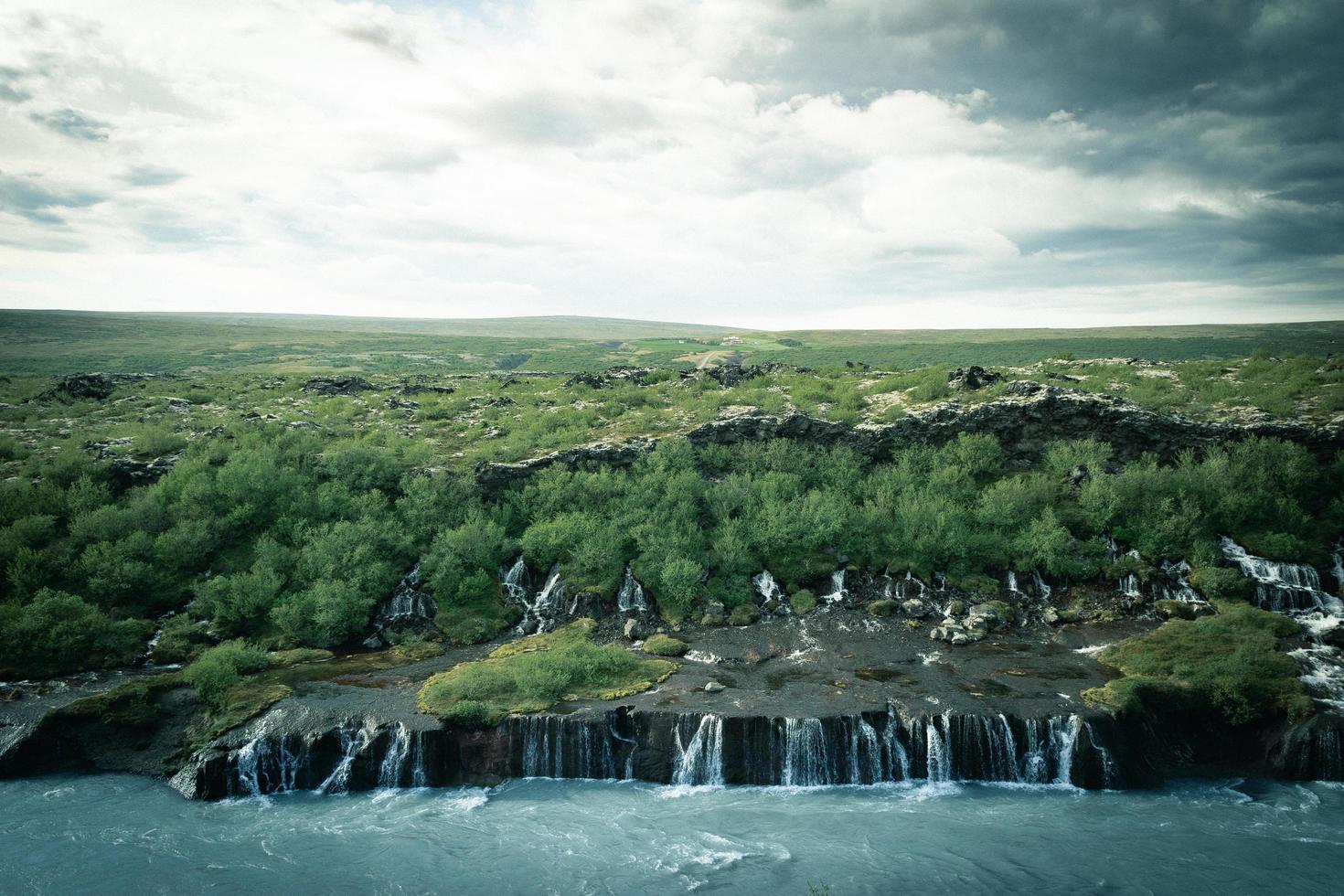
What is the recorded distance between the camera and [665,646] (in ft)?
106

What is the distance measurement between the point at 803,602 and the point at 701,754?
13040 mm

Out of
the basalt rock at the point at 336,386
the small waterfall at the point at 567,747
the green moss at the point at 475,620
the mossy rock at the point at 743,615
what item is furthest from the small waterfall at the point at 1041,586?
the basalt rock at the point at 336,386

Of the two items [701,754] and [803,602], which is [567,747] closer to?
[701,754]

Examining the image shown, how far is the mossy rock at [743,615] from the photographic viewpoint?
1391 inches

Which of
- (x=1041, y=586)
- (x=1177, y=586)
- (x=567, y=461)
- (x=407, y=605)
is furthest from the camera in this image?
(x=567, y=461)

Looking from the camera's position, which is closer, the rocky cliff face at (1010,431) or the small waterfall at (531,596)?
the small waterfall at (531,596)

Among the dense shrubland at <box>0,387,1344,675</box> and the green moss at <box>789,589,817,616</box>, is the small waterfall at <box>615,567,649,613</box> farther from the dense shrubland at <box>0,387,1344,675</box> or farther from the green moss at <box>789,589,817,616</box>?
the green moss at <box>789,589,817,616</box>

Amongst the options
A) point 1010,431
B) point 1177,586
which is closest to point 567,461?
point 1010,431

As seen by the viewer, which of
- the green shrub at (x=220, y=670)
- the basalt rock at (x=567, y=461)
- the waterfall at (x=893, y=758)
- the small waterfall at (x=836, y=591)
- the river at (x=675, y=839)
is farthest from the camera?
the basalt rock at (x=567, y=461)

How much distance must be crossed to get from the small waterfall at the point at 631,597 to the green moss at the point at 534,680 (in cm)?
490

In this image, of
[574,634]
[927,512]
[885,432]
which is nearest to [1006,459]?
[885,432]

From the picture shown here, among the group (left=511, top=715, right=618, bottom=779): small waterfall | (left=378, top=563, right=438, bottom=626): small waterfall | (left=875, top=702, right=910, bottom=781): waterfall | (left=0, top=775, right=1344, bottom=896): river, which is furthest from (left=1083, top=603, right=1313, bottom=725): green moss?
(left=378, top=563, right=438, bottom=626): small waterfall

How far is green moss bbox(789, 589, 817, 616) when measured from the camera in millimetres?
36000

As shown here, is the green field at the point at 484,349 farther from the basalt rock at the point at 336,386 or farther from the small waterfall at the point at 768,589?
the small waterfall at the point at 768,589
